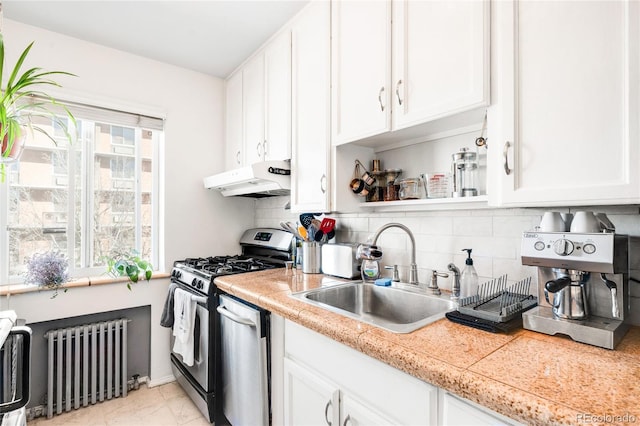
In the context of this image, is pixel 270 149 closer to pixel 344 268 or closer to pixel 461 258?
pixel 344 268

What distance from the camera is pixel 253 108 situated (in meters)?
2.43

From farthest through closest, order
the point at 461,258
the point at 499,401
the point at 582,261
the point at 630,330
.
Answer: the point at 461,258 → the point at 630,330 → the point at 582,261 → the point at 499,401

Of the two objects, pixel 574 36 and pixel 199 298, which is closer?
pixel 574 36

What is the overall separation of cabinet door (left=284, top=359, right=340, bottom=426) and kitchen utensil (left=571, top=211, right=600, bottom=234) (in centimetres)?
94

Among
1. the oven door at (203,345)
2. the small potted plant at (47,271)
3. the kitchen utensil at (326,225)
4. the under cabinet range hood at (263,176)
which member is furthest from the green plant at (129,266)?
the kitchen utensil at (326,225)

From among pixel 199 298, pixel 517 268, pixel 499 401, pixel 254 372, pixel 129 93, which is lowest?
pixel 254 372

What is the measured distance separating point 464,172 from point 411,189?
11.2 inches

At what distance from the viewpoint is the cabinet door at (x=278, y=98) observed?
2066 millimetres

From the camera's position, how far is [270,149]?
223 cm

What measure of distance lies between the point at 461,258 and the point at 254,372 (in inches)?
45.5

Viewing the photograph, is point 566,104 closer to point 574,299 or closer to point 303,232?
point 574,299

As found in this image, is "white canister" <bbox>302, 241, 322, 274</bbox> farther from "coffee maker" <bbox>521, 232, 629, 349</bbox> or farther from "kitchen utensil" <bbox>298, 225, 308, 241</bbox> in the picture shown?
"coffee maker" <bbox>521, 232, 629, 349</bbox>

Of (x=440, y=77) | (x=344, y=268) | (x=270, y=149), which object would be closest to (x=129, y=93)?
(x=270, y=149)

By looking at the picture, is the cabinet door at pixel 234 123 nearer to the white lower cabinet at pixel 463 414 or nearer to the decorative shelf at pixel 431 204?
the decorative shelf at pixel 431 204
